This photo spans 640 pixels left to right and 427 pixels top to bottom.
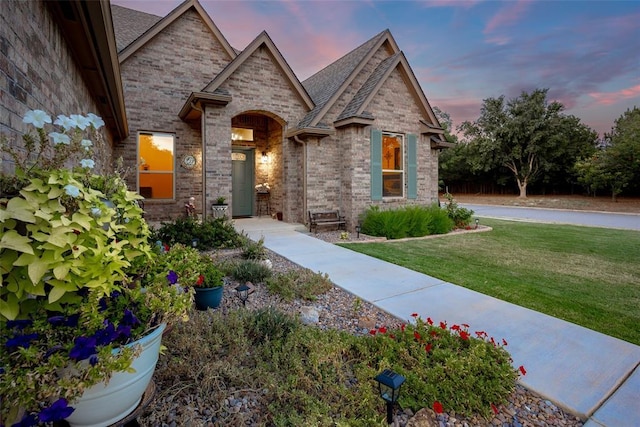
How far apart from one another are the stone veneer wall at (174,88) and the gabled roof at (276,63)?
53.0 inches

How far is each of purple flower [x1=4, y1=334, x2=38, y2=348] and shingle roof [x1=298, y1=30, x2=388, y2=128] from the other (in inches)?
362

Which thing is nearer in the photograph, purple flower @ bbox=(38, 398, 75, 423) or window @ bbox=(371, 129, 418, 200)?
purple flower @ bbox=(38, 398, 75, 423)

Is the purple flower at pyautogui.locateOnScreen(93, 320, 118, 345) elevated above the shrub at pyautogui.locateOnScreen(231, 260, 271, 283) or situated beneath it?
elevated above

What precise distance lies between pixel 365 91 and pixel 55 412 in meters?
10.7

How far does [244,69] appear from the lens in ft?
31.7

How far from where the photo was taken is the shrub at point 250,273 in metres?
4.85

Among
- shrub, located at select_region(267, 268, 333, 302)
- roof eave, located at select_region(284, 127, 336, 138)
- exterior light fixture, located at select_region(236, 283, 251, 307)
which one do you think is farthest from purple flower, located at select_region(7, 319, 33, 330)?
roof eave, located at select_region(284, 127, 336, 138)

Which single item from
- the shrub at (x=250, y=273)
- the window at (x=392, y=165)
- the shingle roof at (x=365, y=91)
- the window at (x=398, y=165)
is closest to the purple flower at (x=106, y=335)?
the shrub at (x=250, y=273)

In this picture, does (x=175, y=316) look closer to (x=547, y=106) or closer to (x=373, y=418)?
(x=373, y=418)

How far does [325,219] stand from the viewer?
1007 centimetres

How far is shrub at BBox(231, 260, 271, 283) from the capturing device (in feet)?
15.9

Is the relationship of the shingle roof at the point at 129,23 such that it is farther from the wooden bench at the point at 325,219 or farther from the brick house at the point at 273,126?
the wooden bench at the point at 325,219

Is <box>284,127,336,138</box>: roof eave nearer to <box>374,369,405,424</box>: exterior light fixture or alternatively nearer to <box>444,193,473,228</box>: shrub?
<box>444,193,473,228</box>: shrub

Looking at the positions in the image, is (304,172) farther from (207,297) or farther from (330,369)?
(330,369)
